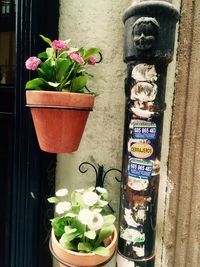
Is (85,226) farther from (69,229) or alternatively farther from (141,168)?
(141,168)

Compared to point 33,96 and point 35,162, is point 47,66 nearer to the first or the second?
point 33,96

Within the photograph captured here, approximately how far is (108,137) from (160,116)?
487 mm

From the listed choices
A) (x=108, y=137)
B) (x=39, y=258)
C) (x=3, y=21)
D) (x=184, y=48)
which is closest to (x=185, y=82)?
(x=184, y=48)

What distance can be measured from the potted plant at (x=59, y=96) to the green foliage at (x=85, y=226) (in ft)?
1.10

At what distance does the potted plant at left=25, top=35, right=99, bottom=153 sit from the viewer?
4.48 feet

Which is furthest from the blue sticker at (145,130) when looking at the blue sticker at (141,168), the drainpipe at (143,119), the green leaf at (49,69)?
the green leaf at (49,69)

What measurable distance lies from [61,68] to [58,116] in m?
0.26

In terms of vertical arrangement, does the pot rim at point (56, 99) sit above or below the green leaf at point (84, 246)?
above

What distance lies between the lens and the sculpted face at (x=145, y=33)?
3.95 feet

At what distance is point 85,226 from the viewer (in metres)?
1.33

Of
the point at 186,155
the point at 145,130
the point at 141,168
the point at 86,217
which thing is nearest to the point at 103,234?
the point at 86,217

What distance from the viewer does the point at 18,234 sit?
182cm

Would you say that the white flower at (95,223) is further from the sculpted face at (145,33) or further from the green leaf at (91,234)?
the sculpted face at (145,33)

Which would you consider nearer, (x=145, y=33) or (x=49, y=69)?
(x=145, y=33)
